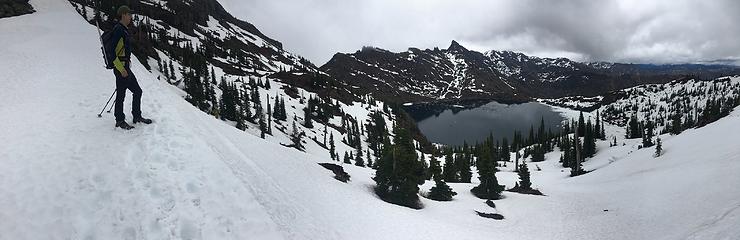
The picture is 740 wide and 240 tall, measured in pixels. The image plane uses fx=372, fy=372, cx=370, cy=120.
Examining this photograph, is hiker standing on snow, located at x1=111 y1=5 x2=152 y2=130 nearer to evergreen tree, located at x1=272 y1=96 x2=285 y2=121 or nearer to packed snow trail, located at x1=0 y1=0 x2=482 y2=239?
packed snow trail, located at x1=0 y1=0 x2=482 y2=239

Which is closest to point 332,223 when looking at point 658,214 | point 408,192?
point 408,192

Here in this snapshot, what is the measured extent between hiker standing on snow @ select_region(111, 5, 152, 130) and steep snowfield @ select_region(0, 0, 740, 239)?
613 millimetres

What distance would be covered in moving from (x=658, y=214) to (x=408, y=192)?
18.7 m

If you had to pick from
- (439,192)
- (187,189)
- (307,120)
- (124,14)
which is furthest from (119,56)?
(307,120)

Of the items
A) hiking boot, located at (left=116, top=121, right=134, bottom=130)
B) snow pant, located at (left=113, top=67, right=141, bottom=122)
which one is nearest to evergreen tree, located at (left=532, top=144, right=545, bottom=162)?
snow pant, located at (left=113, top=67, right=141, bottom=122)

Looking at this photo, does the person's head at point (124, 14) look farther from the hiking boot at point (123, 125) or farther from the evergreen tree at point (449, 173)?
the evergreen tree at point (449, 173)

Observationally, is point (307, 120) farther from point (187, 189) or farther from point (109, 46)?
point (187, 189)

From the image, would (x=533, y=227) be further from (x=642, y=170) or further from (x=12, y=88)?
(x=12, y=88)

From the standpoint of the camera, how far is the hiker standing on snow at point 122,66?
490 inches

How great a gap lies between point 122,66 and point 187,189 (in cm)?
543

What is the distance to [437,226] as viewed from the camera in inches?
1064

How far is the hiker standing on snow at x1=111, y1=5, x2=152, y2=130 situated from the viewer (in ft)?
40.8

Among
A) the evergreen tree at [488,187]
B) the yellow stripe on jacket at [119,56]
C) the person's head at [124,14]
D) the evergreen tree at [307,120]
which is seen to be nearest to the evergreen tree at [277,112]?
the evergreen tree at [307,120]

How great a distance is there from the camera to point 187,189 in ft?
35.2
